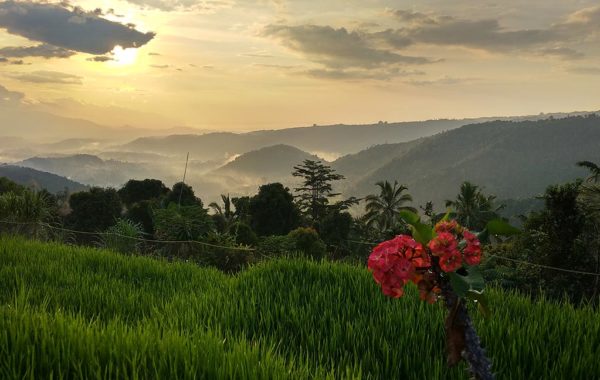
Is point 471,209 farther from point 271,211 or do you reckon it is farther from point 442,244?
point 442,244

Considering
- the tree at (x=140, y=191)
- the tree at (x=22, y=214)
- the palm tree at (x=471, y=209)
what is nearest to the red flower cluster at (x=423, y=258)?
the tree at (x=22, y=214)

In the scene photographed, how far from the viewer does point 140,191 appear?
2409 inches

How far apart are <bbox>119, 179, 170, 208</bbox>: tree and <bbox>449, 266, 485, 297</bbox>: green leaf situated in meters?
59.1

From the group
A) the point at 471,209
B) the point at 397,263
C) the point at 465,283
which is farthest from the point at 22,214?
the point at 471,209

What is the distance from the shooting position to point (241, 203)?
59250 mm

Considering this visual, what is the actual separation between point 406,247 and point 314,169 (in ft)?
230

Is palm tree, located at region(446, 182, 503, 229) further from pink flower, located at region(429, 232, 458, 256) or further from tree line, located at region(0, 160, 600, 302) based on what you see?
pink flower, located at region(429, 232, 458, 256)

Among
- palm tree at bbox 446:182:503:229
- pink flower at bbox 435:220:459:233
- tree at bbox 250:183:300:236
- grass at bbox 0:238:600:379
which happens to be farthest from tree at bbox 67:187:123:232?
pink flower at bbox 435:220:459:233

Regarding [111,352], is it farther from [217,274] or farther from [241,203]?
[241,203]

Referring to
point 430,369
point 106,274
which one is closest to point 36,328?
point 430,369

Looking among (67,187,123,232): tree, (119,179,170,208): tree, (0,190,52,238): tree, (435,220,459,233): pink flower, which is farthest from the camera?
(119,179,170,208): tree

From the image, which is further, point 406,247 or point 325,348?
point 325,348

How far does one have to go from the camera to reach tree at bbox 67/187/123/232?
53562 mm

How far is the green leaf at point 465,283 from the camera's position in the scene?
3904mm
